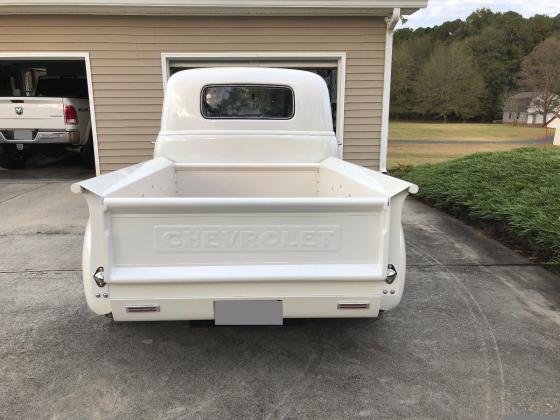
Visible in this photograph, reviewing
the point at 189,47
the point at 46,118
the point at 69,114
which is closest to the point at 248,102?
the point at 189,47

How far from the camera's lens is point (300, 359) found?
9.36 feet

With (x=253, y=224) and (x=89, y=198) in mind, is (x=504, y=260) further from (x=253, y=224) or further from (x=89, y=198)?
(x=89, y=198)

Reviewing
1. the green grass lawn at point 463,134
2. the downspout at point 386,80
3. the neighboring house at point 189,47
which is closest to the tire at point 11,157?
the neighboring house at point 189,47

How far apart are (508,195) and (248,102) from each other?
12.4ft

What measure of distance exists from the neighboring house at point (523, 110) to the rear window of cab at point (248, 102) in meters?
46.5

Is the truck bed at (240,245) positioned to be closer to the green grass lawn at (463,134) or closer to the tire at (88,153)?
the tire at (88,153)

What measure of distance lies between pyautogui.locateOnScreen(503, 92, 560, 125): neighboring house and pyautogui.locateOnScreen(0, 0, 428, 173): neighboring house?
42.4 m

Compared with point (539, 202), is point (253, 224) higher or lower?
higher

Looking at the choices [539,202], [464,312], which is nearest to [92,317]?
[464,312]

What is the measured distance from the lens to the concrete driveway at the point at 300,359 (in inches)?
95.0

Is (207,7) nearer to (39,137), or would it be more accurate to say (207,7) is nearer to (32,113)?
(32,113)

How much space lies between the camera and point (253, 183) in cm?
404

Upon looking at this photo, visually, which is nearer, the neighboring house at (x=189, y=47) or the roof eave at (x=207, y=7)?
the roof eave at (x=207, y=7)

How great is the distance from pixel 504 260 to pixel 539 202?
1.18 m
